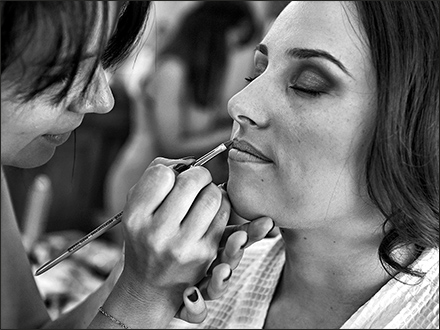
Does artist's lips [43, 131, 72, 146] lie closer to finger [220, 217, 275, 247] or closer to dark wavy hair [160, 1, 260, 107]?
finger [220, 217, 275, 247]

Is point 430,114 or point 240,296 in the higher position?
point 430,114

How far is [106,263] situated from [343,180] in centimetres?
100

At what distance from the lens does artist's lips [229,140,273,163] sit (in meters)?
0.85

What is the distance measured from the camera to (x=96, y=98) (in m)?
0.72

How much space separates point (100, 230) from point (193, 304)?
15 centimetres

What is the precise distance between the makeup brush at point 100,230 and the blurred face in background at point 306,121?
5 centimetres

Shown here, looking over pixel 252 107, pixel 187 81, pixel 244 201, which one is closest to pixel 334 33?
pixel 252 107

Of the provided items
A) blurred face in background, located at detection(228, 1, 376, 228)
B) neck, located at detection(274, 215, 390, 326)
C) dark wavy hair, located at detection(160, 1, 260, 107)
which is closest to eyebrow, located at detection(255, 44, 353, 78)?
blurred face in background, located at detection(228, 1, 376, 228)

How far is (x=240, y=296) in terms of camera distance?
109 cm

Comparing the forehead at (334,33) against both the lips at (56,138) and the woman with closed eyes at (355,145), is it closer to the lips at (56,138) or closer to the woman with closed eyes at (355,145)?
the woman with closed eyes at (355,145)

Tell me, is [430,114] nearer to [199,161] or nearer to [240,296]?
[199,161]

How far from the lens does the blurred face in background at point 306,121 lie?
2.60 ft

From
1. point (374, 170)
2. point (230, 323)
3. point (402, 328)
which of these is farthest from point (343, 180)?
point (230, 323)

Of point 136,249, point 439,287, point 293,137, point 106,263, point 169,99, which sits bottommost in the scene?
point 106,263
